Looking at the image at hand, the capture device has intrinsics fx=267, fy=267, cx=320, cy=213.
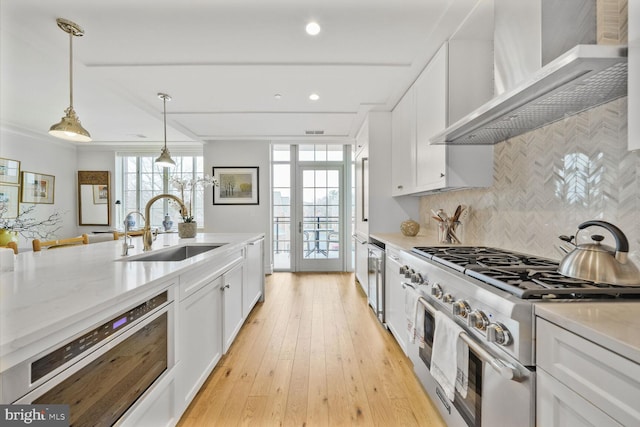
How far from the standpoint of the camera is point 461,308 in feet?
3.74

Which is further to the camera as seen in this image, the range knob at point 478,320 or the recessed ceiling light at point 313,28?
the recessed ceiling light at point 313,28

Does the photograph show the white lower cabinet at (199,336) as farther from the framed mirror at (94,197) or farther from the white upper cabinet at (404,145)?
the framed mirror at (94,197)

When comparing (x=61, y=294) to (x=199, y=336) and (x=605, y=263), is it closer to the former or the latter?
(x=199, y=336)

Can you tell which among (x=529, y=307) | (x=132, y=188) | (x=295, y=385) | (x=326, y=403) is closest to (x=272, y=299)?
(x=295, y=385)

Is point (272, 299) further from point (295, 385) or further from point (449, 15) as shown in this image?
point (449, 15)

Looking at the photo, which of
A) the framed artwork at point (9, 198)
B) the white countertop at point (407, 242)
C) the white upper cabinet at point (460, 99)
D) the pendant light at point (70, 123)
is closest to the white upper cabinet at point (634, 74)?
the white upper cabinet at point (460, 99)

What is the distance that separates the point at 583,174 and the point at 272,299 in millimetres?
3243

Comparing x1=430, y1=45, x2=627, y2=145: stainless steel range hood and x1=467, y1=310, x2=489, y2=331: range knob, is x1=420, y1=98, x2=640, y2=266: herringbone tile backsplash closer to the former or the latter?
x1=430, y1=45, x2=627, y2=145: stainless steel range hood

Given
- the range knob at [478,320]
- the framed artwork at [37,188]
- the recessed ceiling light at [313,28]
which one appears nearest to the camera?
the range knob at [478,320]

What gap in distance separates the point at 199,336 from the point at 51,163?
584cm

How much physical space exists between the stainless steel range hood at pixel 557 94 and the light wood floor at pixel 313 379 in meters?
1.69

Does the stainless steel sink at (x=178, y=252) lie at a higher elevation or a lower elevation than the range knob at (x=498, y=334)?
higher

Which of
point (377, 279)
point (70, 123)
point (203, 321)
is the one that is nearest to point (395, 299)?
point (377, 279)

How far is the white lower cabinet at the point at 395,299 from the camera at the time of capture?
2066 millimetres
